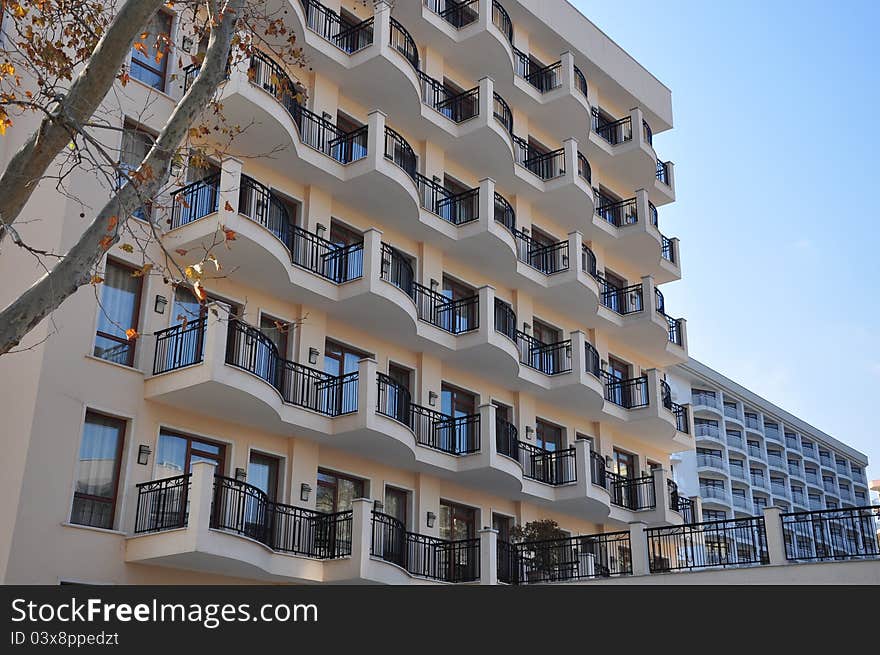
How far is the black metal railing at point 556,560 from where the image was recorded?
72.4 feet

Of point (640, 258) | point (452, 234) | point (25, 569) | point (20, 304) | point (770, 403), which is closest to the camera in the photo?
point (20, 304)

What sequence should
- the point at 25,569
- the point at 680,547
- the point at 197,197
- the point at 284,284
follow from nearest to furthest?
the point at 25,569 < the point at 197,197 < the point at 284,284 < the point at 680,547

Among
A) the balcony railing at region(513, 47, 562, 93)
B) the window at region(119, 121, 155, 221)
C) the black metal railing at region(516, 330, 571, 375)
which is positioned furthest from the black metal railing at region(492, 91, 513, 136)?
the window at region(119, 121, 155, 221)

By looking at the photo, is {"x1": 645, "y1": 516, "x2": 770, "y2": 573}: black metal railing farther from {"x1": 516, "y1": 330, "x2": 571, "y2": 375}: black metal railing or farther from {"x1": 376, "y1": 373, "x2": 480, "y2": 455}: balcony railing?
{"x1": 516, "y1": 330, "x2": 571, "y2": 375}: black metal railing

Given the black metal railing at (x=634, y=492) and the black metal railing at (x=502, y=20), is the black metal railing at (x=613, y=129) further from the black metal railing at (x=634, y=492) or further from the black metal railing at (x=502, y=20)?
the black metal railing at (x=634, y=492)

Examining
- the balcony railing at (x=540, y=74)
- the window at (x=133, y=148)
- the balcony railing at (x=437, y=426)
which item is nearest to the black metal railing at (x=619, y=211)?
the balcony railing at (x=540, y=74)

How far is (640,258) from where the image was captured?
31891 mm

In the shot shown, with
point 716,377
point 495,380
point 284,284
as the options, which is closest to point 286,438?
point 284,284

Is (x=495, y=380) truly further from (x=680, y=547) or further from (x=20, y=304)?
(x=20, y=304)

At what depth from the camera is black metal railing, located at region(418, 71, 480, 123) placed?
1017 inches

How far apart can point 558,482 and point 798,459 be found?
5544 cm

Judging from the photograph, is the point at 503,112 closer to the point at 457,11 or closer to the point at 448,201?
the point at 457,11

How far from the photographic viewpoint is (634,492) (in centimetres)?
2833

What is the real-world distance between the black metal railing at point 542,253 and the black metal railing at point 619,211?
315cm
